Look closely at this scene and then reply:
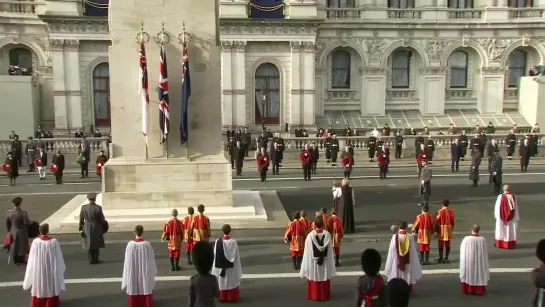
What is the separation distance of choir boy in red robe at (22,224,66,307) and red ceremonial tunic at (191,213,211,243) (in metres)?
3.14

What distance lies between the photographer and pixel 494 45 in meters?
39.9

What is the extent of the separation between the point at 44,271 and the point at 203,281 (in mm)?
4182

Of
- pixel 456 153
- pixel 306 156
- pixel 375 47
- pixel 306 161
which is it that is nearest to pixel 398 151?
pixel 456 153

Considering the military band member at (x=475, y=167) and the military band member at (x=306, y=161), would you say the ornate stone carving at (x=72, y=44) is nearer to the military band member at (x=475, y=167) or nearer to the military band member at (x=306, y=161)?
the military band member at (x=306, y=161)

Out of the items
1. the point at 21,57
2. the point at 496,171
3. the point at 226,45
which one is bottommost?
the point at 496,171

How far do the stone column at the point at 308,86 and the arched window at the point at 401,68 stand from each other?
7.23 meters

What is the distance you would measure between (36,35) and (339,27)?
19538mm

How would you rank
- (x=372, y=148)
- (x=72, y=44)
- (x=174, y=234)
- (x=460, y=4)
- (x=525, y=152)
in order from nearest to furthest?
(x=174, y=234), (x=525, y=152), (x=372, y=148), (x=72, y=44), (x=460, y=4)

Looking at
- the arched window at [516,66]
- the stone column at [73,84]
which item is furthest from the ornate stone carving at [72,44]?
the arched window at [516,66]

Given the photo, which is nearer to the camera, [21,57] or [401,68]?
[21,57]

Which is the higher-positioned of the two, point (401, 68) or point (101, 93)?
point (401, 68)

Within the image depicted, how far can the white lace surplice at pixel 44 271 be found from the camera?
34.4ft

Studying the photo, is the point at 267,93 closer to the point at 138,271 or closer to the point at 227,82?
the point at 227,82

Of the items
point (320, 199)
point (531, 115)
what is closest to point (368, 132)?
point (531, 115)
